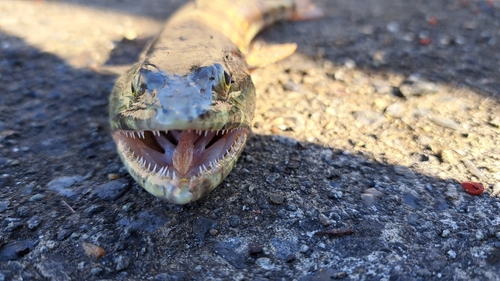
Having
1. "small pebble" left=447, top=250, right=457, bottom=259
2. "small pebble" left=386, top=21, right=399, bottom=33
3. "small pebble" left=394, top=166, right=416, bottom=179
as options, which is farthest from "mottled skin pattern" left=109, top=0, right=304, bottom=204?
"small pebble" left=386, top=21, right=399, bottom=33

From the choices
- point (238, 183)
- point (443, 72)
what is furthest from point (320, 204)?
point (443, 72)

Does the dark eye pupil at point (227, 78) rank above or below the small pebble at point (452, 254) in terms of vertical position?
above

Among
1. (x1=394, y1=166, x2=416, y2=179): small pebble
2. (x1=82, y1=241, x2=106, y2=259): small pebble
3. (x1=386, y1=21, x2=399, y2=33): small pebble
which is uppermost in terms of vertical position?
(x1=386, y1=21, x2=399, y2=33): small pebble

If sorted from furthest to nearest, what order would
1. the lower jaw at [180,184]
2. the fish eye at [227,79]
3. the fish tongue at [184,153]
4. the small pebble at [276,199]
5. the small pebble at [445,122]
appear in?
the small pebble at [445,122], the fish eye at [227,79], the small pebble at [276,199], the fish tongue at [184,153], the lower jaw at [180,184]

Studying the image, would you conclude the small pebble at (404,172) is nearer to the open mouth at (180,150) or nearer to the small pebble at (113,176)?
the open mouth at (180,150)

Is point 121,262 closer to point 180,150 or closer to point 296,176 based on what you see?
point 180,150

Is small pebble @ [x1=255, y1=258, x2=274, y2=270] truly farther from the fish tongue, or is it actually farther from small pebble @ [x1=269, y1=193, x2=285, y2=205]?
the fish tongue

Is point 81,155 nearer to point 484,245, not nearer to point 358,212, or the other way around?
point 358,212

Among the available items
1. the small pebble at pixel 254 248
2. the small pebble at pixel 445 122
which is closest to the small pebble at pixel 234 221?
the small pebble at pixel 254 248
